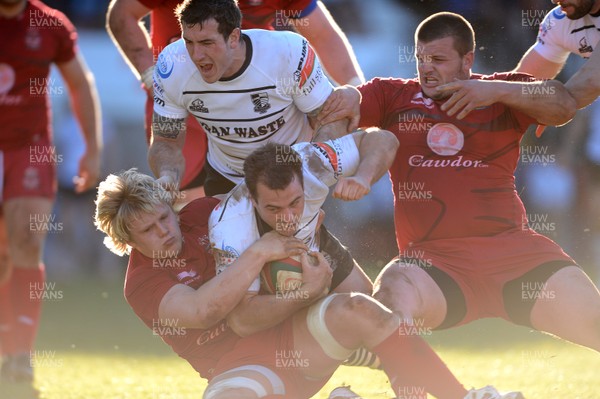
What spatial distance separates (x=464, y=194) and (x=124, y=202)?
1929 millimetres

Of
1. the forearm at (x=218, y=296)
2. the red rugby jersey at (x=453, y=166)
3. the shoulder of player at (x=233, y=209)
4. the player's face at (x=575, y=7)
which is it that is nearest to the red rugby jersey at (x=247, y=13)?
the red rugby jersey at (x=453, y=166)

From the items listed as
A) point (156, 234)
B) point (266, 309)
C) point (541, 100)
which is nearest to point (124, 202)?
point (156, 234)

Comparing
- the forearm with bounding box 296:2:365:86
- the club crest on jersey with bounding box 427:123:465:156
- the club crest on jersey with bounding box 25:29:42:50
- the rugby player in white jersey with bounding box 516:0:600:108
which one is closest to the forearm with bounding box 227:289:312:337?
the club crest on jersey with bounding box 427:123:465:156

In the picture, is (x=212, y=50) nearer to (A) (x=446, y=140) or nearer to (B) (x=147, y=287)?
(B) (x=147, y=287)

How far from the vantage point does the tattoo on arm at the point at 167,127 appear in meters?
5.78

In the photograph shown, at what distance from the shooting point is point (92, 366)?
8016 mm

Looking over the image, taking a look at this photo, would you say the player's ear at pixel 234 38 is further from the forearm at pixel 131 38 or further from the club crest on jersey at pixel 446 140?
the forearm at pixel 131 38

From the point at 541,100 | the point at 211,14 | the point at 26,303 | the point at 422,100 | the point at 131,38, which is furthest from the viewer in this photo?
the point at 26,303

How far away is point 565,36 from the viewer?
661 cm

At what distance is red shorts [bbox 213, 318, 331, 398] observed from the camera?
502cm

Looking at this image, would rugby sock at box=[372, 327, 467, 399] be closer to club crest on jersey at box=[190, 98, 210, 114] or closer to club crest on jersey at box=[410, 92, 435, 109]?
club crest on jersey at box=[410, 92, 435, 109]

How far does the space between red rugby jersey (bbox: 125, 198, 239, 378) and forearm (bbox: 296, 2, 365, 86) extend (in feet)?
6.74

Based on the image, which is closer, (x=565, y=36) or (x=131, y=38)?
(x=565, y=36)

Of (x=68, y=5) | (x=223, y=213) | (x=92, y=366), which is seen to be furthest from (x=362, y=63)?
(x=223, y=213)
